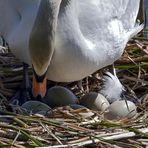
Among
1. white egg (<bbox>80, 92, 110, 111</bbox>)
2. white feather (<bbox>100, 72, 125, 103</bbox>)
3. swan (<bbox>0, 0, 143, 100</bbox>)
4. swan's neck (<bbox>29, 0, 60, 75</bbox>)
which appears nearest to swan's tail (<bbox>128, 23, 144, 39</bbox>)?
swan (<bbox>0, 0, 143, 100</bbox>)

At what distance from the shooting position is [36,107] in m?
4.86

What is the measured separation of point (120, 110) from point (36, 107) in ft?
1.76

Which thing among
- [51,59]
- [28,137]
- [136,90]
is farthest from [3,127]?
[136,90]

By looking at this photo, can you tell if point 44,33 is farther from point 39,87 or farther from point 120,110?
point 120,110

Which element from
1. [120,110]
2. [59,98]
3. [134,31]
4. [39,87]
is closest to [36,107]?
[39,87]

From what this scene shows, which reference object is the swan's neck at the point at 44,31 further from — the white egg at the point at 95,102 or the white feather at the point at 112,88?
the white feather at the point at 112,88

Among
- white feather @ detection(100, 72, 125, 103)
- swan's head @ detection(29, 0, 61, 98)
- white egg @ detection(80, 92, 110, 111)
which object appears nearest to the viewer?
swan's head @ detection(29, 0, 61, 98)

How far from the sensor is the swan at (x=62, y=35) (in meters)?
4.63

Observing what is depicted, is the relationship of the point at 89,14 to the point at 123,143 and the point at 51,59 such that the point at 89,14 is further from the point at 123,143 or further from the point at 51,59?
the point at 123,143

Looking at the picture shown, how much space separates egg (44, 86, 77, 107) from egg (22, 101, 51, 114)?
214mm

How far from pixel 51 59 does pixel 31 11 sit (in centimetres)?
44

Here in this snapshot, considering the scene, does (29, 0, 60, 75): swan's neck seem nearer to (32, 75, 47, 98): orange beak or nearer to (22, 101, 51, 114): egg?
(32, 75, 47, 98): orange beak

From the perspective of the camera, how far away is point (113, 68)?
18.7 ft

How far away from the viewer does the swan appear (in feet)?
15.2
